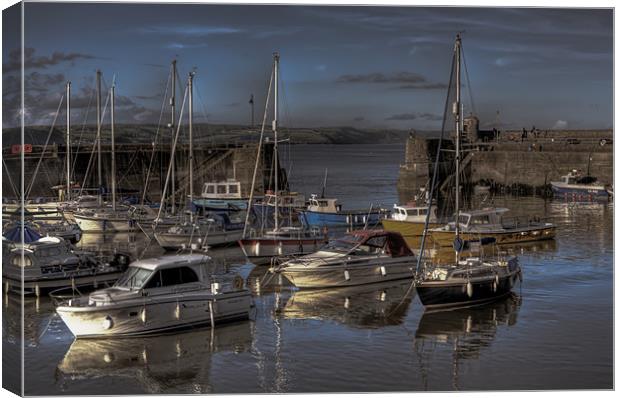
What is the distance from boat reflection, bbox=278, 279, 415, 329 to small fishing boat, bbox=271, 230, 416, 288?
0.62ft

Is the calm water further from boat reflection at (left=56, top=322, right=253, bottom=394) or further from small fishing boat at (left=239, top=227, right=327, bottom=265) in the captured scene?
small fishing boat at (left=239, top=227, right=327, bottom=265)

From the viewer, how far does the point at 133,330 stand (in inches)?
643

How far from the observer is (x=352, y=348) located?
15.6 meters

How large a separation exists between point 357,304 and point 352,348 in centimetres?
406

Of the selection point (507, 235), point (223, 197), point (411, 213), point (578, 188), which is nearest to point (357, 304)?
point (507, 235)

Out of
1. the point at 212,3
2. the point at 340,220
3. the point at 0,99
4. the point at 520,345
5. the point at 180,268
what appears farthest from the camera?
the point at 340,220

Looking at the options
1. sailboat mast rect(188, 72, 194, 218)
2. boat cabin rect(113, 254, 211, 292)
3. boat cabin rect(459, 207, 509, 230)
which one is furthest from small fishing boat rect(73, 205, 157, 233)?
boat cabin rect(113, 254, 211, 292)

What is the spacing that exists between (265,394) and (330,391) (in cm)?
106

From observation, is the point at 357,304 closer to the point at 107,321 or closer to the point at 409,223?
the point at 107,321

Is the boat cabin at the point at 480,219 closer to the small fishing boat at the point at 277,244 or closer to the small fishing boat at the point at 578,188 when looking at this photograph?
the small fishing boat at the point at 277,244

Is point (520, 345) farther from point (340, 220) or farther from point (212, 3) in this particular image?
point (340, 220)

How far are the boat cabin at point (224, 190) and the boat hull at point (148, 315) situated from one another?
25353 millimetres

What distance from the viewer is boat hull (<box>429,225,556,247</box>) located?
1123 inches

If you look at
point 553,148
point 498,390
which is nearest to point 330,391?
point 498,390
